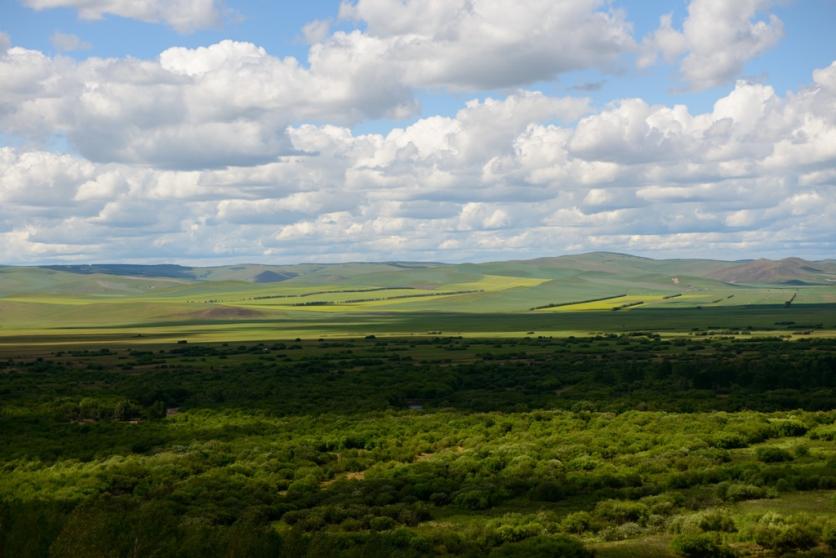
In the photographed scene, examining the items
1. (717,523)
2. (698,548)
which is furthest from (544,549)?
(717,523)

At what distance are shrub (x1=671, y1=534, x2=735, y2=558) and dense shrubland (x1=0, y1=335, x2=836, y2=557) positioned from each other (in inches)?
2.6

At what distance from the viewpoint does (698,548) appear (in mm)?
26375

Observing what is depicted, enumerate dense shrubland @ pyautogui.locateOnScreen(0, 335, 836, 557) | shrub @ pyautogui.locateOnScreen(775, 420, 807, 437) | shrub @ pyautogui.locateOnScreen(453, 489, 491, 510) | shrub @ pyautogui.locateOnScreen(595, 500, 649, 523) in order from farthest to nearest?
shrub @ pyautogui.locateOnScreen(775, 420, 807, 437)
shrub @ pyautogui.locateOnScreen(453, 489, 491, 510)
shrub @ pyautogui.locateOnScreen(595, 500, 649, 523)
dense shrubland @ pyautogui.locateOnScreen(0, 335, 836, 557)

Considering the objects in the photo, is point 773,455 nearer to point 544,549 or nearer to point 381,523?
point 544,549

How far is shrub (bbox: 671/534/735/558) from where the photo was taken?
26228 mm

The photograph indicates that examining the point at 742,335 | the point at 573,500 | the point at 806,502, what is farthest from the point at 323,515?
the point at 742,335

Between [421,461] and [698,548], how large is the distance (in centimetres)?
2080

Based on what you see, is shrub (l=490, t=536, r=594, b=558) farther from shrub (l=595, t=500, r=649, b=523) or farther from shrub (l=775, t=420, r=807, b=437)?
shrub (l=775, t=420, r=807, b=437)

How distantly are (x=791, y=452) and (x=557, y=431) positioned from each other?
46.5 ft

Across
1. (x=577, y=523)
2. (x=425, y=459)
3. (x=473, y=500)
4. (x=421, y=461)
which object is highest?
(x=577, y=523)

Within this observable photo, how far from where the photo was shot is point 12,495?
125ft

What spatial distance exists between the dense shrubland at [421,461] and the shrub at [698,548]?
0.22ft

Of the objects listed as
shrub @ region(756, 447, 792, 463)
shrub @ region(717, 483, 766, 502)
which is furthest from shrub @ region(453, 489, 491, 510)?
shrub @ region(756, 447, 792, 463)

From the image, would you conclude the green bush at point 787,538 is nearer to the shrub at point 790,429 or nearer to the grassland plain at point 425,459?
the grassland plain at point 425,459
